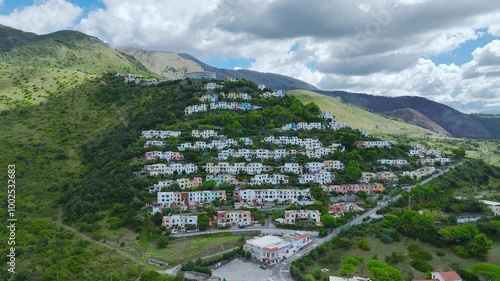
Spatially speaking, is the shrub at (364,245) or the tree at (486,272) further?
the shrub at (364,245)

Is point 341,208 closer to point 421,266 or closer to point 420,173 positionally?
point 421,266

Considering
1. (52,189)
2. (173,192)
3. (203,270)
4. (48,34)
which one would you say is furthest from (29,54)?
(203,270)

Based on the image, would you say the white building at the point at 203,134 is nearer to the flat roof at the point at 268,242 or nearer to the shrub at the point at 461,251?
the flat roof at the point at 268,242

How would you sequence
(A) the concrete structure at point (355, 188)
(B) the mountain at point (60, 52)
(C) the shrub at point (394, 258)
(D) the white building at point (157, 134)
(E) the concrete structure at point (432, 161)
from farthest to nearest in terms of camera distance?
(B) the mountain at point (60, 52) → (E) the concrete structure at point (432, 161) → (D) the white building at point (157, 134) → (A) the concrete structure at point (355, 188) → (C) the shrub at point (394, 258)

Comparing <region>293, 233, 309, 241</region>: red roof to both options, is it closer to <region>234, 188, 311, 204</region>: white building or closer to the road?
the road

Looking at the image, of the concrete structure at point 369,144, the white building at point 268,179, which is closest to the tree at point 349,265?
the white building at point 268,179

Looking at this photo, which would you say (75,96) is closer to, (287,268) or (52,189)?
(52,189)

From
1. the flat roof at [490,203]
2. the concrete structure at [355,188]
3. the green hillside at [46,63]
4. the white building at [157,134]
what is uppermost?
the green hillside at [46,63]

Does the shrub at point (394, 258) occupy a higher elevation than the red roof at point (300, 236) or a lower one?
lower

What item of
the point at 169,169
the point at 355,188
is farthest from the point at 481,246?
the point at 169,169
